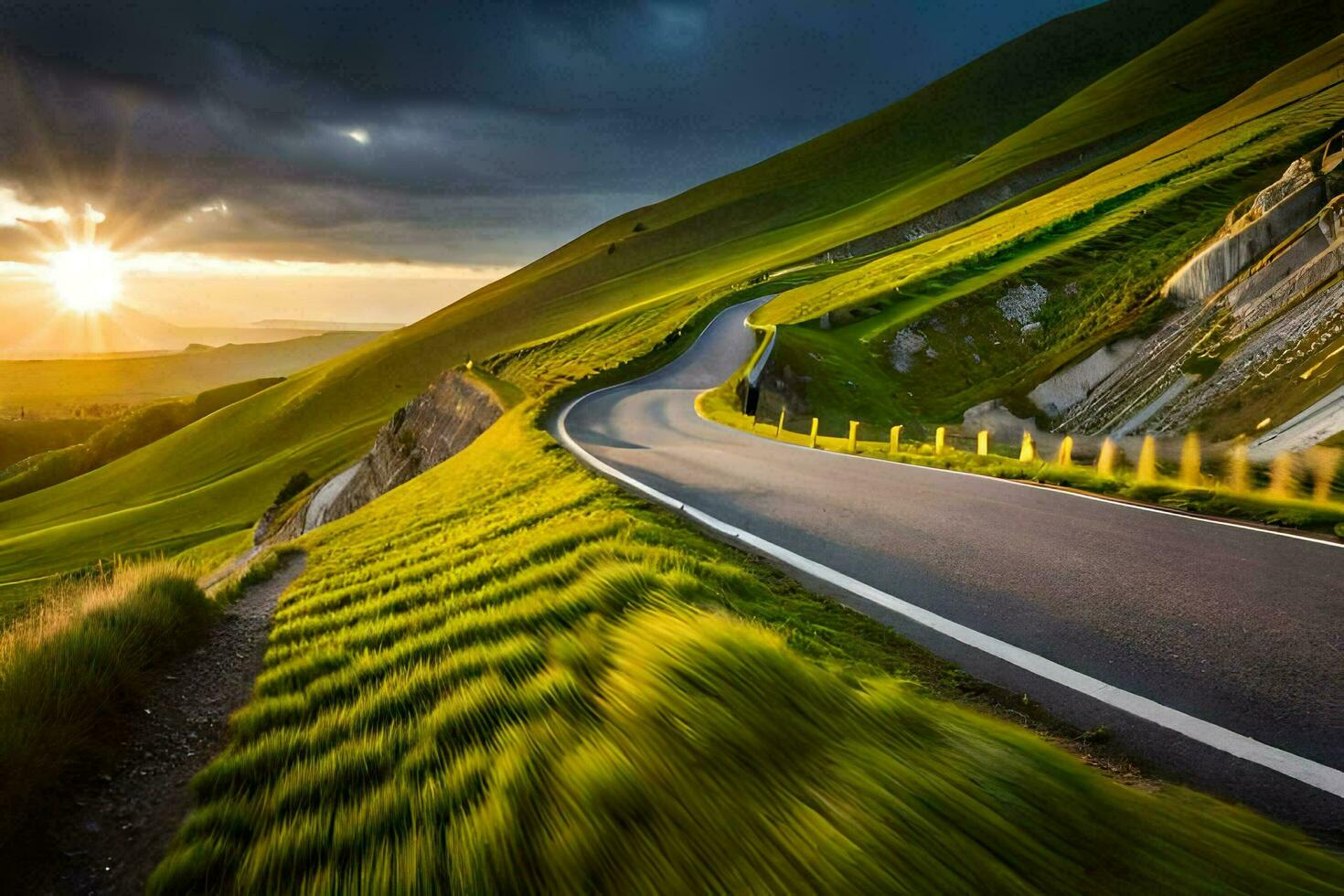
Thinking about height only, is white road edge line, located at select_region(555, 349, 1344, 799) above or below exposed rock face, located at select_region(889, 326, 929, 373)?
below

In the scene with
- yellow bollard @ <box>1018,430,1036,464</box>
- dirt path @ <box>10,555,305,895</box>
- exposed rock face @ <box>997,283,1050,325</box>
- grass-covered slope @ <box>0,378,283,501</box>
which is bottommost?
grass-covered slope @ <box>0,378,283,501</box>

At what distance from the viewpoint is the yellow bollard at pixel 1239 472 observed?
24.8ft

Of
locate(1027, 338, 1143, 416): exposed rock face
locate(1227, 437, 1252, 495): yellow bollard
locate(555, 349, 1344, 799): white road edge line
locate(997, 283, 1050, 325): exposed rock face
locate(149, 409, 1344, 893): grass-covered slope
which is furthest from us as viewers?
locate(997, 283, 1050, 325): exposed rock face

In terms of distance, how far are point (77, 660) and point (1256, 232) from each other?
112ft

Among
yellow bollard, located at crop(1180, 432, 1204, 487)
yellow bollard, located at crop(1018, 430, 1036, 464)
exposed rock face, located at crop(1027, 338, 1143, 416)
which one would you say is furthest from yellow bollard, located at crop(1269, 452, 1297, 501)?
exposed rock face, located at crop(1027, 338, 1143, 416)

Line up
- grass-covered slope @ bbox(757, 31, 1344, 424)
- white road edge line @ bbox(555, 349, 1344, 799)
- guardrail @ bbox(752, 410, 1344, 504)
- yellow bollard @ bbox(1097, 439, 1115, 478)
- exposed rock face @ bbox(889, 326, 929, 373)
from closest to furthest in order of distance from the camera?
white road edge line @ bbox(555, 349, 1344, 799) < guardrail @ bbox(752, 410, 1344, 504) < yellow bollard @ bbox(1097, 439, 1115, 478) < grass-covered slope @ bbox(757, 31, 1344, 424) < exposed rock face @ bbox(889, 326, 929, 373)

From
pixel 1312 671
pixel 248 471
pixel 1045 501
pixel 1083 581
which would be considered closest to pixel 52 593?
pixel 1083 581

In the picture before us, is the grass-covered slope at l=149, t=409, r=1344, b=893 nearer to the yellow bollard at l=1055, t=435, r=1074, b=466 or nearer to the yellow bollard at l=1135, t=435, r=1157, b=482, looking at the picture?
the yellow bollard at l=1135, t=435, r=1157, b=482

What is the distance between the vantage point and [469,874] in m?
2.00

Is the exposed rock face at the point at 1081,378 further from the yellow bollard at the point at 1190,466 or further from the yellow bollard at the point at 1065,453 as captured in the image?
the yellow bollard at the point at 1190,466

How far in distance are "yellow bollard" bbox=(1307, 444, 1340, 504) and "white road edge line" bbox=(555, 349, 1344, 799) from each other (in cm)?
561

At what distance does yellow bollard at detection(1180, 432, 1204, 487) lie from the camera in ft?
26.6

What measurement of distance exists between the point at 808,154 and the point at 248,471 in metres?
134

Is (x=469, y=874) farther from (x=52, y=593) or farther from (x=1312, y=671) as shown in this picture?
(x=52, y=593)
